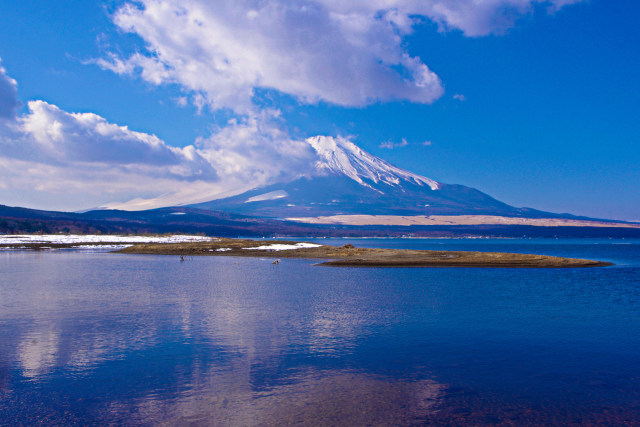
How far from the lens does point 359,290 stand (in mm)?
40062

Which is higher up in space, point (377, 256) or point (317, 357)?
point (377, 256)

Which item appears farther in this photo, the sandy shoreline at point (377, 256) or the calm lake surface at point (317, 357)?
the sandy shoreline at point (377, 256)

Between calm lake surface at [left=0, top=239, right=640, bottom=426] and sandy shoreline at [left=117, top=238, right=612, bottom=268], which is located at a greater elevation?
sandy shoreline at [left=117, top=238, right=612, bottom=268]

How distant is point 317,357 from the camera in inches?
740

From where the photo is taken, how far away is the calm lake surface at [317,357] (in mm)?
13508

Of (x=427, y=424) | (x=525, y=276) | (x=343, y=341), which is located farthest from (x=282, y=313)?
(x=525, y=276)

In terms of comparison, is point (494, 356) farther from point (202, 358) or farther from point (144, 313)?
point (144, 313)

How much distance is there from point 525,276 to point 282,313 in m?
34.3

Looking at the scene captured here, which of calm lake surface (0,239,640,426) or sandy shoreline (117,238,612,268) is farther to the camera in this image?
sandy shoreline (117,238,612,268)

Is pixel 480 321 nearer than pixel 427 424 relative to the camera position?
No

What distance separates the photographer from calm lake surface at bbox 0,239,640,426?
13508mm

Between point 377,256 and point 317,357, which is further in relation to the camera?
point 377,256

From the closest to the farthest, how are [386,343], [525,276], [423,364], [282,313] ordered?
[423,364] < [386,343] < [282,313] < [525,276]

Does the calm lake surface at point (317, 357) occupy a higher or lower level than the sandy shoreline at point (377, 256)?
lower
